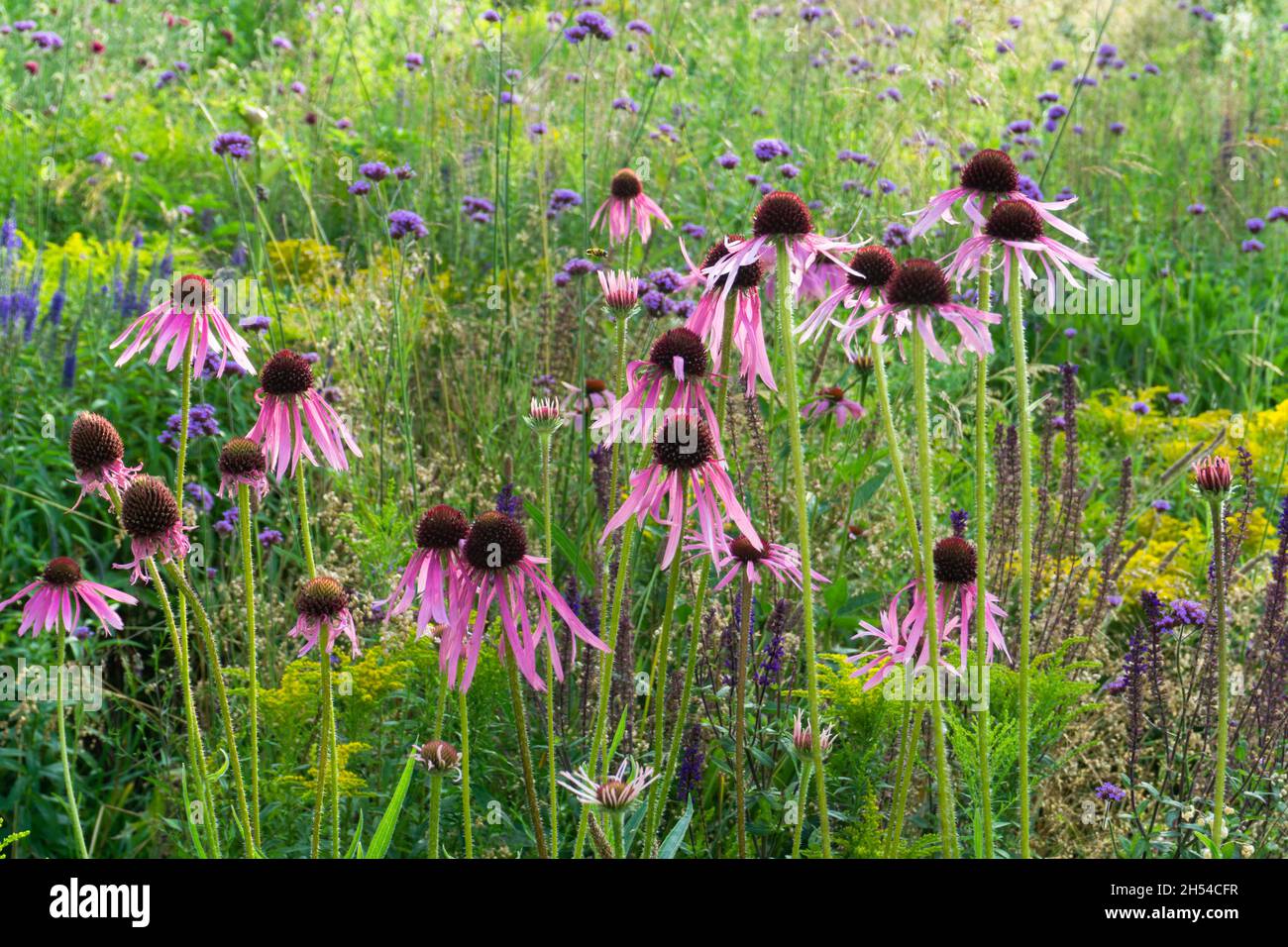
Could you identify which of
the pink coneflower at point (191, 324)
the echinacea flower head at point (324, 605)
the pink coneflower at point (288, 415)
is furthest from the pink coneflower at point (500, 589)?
the pink coneflower at point (191, 324)

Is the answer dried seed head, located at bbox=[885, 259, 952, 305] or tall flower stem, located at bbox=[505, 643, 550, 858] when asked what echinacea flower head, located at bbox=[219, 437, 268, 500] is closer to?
tall flower stem, located at bbox=[505, 643, 550, 858]

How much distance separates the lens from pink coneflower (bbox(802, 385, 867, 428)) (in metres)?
2.90

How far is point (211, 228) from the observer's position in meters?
4.92

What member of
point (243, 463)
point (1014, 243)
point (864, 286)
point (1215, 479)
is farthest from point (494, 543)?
point (1215, 479)

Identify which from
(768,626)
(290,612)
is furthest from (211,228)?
(768,626)

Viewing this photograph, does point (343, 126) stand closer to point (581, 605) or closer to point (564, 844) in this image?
point (581, 605)

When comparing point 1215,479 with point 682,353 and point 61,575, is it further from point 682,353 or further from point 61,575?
point 61,575

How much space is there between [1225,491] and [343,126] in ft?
13.3

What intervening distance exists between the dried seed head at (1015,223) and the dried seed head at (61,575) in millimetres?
1221

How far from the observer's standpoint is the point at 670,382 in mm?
1495

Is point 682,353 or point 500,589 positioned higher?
A: point 682,353

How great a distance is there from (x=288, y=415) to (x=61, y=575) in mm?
359

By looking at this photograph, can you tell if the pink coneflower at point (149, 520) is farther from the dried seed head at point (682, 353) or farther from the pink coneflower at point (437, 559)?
the dried seed head at point (682, 353)

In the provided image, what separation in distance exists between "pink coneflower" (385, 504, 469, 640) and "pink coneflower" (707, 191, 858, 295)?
0.39 m
